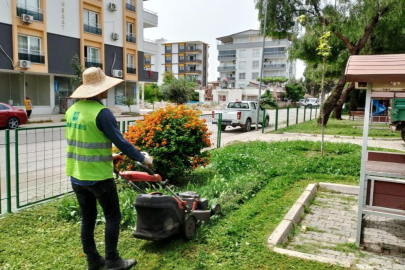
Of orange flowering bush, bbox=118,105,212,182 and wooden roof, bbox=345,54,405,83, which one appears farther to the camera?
orange flowering bush, bbox=118,105,212,182

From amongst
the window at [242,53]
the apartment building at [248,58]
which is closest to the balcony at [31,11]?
the apartment building at [248,58]

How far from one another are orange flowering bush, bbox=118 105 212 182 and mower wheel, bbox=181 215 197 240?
204cm

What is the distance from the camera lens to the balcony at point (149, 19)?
36.4 metres

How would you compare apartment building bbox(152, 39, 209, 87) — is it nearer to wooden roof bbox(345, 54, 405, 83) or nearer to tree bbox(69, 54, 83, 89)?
tree bbox(69, 54, 83, 89)

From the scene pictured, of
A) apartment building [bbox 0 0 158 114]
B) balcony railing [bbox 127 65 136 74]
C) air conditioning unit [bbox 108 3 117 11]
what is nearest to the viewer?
apartment building [bbox 0 0 158 114]

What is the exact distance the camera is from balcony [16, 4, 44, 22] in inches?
954

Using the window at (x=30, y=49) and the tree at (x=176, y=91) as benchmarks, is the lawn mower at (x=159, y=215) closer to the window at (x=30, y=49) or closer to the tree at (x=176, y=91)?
the window at (x=30, y=49)

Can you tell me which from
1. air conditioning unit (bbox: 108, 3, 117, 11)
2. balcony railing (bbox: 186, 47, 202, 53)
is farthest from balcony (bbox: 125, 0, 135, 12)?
balcony railing (bbox: 186, 47, 202, 53)

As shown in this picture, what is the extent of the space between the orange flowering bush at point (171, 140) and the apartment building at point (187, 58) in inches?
3247

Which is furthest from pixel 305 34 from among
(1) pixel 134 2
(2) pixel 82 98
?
(1) pixel 134 2

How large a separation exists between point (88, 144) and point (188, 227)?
1520 millimetres

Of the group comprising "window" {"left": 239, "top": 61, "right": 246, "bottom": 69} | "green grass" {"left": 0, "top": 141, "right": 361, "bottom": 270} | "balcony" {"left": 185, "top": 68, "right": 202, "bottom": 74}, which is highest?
"window" {"left": 239, "top": 61, "right": 246, "bottom": 69}

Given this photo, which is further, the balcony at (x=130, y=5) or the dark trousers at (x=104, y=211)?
the balcony at (x=130, y=5)

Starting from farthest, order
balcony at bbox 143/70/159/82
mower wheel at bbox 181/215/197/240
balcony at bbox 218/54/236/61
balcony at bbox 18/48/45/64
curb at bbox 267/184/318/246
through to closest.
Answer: balcony at bbox 218/54/236/61
balcony at bbox 143/70/159/82
balcony at bbox 18/48/45/64
curb at bbox 267/184/318/246
mower wheel at bbox 181/215/197/240
